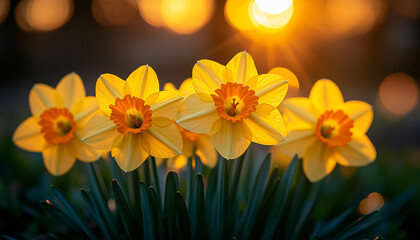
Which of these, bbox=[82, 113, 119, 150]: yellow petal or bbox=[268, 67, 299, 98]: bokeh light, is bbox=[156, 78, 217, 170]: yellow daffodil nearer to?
bbox=[82, 113, 119, 150]: yellow petal

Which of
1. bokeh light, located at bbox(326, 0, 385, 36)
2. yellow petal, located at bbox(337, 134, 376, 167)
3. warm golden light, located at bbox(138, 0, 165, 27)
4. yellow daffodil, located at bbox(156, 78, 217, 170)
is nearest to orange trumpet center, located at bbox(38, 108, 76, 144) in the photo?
yellow daffodil, located at bbox(156, 78, 217, 170)

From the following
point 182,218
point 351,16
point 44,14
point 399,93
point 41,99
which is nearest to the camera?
point 182,218

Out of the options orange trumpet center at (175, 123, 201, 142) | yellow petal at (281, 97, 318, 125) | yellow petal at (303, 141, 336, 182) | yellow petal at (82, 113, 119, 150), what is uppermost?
yellow petal at (281, 97, 318, 125)

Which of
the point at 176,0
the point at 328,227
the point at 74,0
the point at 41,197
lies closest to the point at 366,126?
the point at 328,227

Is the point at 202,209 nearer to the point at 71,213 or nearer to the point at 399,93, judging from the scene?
the point at 71,213

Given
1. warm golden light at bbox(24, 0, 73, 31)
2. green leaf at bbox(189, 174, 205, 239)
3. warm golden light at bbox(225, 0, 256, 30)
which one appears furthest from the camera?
warm golden light at bbox(24, 0, 73, 31)

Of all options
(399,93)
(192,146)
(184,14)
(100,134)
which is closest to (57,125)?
(100,134)

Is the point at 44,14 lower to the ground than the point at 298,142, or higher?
higher

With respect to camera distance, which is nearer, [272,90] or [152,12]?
[272,90]
